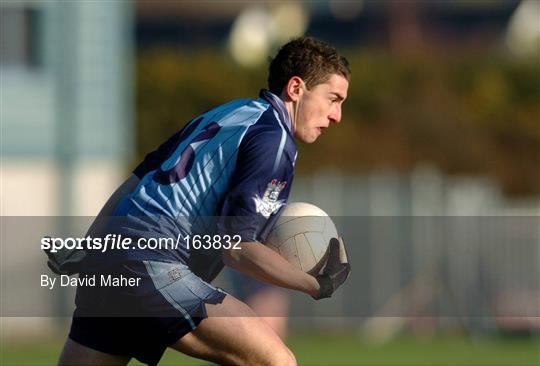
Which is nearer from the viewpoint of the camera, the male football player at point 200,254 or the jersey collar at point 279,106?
the male football player at point 200,254

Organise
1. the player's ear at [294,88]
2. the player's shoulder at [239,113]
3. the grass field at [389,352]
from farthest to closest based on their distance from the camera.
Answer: the grass field at [389,352], the player's ear at [294,88], the player's shoulder at [239,113]

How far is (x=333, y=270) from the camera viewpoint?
627cm

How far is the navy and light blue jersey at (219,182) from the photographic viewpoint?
5.91 m

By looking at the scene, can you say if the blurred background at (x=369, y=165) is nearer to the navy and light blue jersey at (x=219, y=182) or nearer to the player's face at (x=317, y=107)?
the player's face at (x=317, y=107)

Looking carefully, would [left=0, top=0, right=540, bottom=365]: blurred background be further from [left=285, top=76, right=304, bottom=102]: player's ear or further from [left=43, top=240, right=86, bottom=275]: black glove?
→ [left=285, top=76, right=304, bottom=102]: player's ear

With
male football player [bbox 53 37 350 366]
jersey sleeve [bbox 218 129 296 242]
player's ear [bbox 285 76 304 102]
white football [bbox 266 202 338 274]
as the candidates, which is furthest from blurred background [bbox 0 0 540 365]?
jersey sleeve [bbox 218 129 296 242]

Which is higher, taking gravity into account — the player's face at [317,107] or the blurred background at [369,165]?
the player's face at [317,107]

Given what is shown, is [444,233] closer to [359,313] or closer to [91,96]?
[359,313]

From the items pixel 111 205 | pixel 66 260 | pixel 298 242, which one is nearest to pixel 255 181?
pixel 298 242

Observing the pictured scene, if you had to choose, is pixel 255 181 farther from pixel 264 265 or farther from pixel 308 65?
pixel 308 65

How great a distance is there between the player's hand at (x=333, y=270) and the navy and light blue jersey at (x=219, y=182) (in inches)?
14.2

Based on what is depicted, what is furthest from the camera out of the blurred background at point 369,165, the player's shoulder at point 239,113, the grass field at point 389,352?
the blurred background at point 369,165

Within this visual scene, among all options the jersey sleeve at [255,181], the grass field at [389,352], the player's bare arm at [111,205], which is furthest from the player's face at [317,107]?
the grass field at [389,352]

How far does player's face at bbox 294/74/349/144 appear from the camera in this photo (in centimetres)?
638
